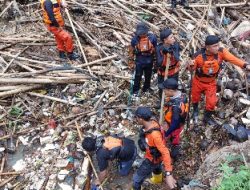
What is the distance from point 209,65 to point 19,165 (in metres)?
3.97

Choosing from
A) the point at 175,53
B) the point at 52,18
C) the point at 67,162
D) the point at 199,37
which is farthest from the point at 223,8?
the point at 67,162

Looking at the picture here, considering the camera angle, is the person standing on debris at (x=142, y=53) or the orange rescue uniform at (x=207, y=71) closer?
the orange rescue uniform at (x=207, y=71)

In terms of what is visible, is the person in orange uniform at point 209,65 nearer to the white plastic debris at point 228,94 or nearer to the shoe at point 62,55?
the white plastic debris at point 228,94

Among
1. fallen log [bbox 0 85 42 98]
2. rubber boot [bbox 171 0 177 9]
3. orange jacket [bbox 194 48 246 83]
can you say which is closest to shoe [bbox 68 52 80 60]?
fallen log [bbox 0 85 42 98]

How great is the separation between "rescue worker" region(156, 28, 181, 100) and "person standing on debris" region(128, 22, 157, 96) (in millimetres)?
307

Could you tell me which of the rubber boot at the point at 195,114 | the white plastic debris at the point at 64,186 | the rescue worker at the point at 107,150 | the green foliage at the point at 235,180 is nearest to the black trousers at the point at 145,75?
the rubber boot at the point at 195,114

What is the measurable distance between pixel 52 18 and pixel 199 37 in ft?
12.0

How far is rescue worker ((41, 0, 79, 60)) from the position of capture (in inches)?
345

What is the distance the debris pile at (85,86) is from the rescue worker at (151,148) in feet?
2.13

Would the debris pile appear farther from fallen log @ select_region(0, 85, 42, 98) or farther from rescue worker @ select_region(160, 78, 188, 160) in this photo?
rescue worker @ select_region(160, 78, 188, 160)

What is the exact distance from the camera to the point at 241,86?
8688 millimetres

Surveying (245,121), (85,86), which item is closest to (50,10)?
(85,86)

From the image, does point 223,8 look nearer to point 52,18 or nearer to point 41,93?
point 52,18

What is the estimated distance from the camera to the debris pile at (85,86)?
7566mm
